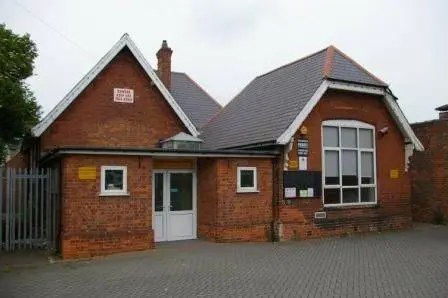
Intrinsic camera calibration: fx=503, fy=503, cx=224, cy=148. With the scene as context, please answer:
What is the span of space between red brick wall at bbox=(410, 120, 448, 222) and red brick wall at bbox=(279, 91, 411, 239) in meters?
2.11

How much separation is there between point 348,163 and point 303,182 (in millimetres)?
2152

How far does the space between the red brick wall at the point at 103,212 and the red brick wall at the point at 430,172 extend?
1179 cm

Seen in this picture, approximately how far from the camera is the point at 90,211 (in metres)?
12.6

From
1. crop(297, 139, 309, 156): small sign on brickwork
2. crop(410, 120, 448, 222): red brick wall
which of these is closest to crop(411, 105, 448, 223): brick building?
crop(410, 120, 448, 222): red brick wall

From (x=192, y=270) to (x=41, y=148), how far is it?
9134mm

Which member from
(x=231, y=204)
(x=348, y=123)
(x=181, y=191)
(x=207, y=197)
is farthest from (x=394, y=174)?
(x=181, y=191)

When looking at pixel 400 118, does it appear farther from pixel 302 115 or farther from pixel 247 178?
pixel 247 178

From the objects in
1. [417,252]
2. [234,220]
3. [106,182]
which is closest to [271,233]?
[234,220]

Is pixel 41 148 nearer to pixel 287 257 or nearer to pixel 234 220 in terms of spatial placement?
pixel 234 220

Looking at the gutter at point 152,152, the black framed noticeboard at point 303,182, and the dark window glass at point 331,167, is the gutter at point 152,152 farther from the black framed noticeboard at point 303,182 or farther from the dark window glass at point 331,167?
the dark window glass at point 331,167

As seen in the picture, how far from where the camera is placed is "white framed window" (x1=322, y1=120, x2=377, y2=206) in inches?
640

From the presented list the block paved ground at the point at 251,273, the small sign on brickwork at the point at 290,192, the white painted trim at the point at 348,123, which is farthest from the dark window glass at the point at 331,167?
the block paved ground at the point at 251,273

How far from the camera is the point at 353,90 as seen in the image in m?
16.4

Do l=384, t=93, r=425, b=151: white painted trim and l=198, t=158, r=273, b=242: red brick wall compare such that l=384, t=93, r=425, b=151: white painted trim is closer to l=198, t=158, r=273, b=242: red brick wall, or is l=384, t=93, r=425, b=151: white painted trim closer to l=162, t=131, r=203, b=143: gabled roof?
l=198, t=158, r=273, b=242: red brick wall
